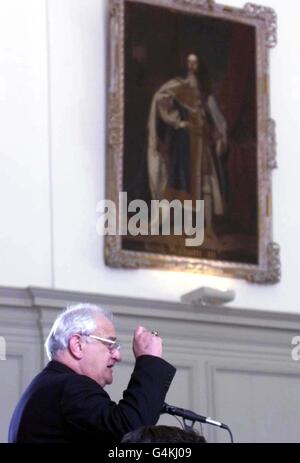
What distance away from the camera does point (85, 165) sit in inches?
368

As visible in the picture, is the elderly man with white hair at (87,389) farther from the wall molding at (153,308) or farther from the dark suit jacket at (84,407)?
the wall molding at (153,308)

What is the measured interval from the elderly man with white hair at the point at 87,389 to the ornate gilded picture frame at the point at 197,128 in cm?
447

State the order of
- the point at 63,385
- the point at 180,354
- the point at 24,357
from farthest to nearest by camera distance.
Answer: the point at 180,354
the point at 24,357
the point at 63,385

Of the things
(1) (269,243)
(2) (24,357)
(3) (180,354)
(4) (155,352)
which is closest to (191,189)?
(1) (269,243)

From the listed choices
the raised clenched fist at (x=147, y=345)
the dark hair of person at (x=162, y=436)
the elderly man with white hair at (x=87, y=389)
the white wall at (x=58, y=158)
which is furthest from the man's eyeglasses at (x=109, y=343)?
the white wall at (x=58, y=158)

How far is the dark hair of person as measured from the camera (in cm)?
320

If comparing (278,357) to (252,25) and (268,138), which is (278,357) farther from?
(252,25)

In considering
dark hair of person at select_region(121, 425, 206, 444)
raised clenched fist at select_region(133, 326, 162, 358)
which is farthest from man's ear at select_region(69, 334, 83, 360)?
dark hair of person at select_region(121, 425, 206, 444)

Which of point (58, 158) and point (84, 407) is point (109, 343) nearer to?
point (84, 407)

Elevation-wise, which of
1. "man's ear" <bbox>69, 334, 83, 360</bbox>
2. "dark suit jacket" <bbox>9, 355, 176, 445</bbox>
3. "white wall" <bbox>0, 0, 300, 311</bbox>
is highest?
"white wall" <bbox>0, 0, 300, 311</bbox>

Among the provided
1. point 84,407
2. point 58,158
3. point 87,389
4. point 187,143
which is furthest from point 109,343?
point 187,143

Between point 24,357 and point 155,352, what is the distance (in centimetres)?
424

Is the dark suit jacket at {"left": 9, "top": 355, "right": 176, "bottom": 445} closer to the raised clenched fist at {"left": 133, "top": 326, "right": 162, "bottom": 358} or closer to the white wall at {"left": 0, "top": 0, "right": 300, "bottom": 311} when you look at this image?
the raised clenched fist at {"left": 133, "top": 326, "right": 162, "bottom": 358}

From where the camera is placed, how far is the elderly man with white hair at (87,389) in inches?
171
